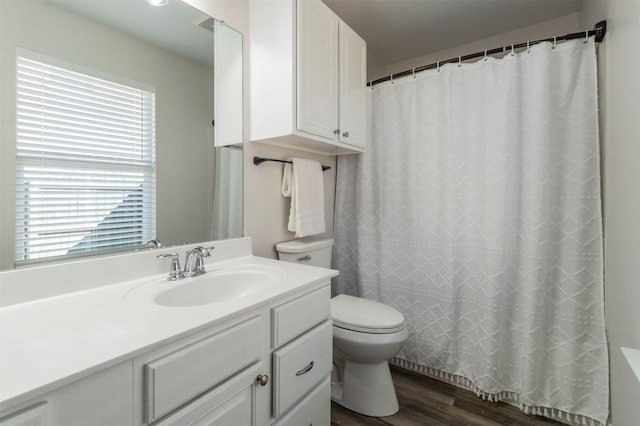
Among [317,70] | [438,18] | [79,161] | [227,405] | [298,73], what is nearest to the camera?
[227,405]

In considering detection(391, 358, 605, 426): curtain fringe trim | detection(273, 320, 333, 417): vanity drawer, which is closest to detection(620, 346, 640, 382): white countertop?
detection(391, 358, 605, 426): curtain fringe trim

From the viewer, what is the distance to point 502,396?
1583 mm

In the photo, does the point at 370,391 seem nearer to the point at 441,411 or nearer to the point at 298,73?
the point at 441,411

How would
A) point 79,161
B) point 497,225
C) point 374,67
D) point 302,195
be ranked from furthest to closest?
point 374,67
point 302,195
point 497,225
point 79,161

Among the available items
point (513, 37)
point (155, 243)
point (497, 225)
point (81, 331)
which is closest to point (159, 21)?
point (155, 243)

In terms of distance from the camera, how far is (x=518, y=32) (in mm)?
1962

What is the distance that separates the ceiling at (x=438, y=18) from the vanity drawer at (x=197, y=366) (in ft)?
6.26

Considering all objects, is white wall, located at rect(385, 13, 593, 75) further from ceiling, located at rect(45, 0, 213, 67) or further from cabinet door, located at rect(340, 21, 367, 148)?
ceiling, located at rect(45, 0, 213, 67)

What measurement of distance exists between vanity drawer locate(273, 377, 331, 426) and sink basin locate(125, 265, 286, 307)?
44cm

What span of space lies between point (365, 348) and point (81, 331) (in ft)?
3.75

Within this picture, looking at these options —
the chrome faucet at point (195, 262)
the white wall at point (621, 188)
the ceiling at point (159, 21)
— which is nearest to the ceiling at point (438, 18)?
the white wall at point (621, 188)

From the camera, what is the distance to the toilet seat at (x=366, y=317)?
4.59ft

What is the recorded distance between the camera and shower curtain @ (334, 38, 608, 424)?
4.53 ft

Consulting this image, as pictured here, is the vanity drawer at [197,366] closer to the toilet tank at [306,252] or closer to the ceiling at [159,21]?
the toilet tank at [306,252]
